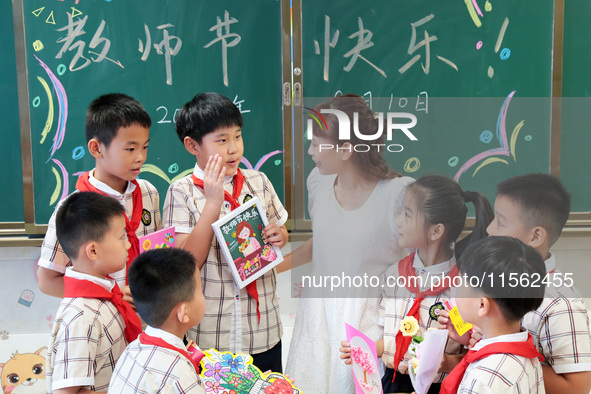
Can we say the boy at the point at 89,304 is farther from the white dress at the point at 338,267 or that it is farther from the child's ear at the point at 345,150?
the child's ear at the point at 345,150

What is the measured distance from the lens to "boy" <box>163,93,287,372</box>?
5.67 ft

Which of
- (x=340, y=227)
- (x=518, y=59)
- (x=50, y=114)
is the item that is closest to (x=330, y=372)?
(x=340, y=227)

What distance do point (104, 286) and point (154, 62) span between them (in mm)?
1510

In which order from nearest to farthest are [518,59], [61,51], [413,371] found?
[413,371] < [518,59] < [61,51]

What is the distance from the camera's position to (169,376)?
4.11 ft

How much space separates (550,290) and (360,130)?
25.3 inches

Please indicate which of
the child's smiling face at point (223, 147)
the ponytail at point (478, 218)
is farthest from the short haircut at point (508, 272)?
the child's smiling face at point (223, 147)

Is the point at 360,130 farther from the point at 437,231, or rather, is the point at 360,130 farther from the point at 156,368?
the point at 156,368

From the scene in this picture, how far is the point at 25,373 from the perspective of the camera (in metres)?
2.76

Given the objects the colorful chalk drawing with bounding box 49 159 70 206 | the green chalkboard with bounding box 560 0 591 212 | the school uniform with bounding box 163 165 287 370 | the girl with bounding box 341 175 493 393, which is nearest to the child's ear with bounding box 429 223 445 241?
the girl with bounding box 341 175 493 393

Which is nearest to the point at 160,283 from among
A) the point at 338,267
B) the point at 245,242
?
the point at 245,242

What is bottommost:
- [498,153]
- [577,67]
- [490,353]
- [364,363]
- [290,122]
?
[364,363]

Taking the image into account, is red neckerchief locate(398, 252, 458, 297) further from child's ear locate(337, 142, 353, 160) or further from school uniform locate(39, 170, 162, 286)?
school uniform locate(39, 170, 162, 286)

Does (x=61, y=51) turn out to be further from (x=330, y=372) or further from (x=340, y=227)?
(x=330, y=372)
